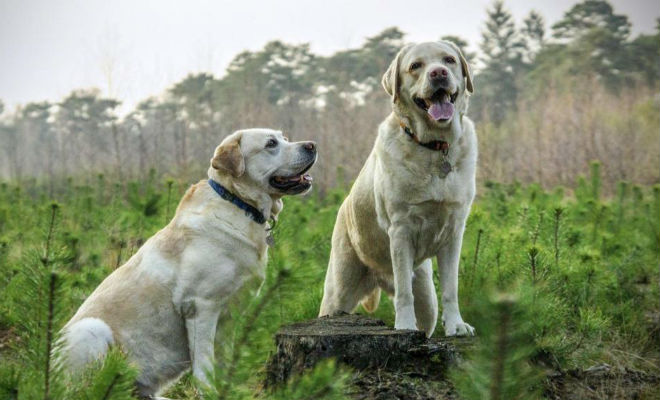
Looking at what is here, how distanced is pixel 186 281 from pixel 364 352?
105cm

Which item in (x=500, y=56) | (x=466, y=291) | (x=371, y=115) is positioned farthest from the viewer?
(x=500, y=56)

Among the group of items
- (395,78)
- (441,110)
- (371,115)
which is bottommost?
(371,115)

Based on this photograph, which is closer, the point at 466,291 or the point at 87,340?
the point at 87,340

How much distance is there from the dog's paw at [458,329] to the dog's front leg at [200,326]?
1179 mm

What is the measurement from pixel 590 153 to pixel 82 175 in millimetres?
10097

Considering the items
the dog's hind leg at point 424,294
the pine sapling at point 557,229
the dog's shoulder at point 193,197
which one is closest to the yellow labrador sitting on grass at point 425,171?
the dog's hind leg at point 424,294

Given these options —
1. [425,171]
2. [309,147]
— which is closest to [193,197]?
[309,147]

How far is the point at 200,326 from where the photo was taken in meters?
3.29

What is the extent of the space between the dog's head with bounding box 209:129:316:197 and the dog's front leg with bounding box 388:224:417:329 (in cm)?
56

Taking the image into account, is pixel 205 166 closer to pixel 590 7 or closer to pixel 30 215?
pixel 30 215

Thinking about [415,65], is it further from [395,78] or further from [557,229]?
[557,229]

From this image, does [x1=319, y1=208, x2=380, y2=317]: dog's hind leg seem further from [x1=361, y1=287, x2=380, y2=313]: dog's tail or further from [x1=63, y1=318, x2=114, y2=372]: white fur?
[x1=63, y1=318, x2=114, y2=372]: white fur

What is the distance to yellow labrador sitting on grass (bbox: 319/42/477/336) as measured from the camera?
11.7 ft

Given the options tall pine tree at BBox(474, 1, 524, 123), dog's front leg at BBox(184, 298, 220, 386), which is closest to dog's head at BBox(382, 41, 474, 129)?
dog's front leg at BBox(184, 298, 220, 386)
